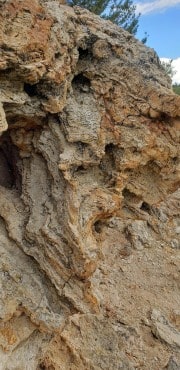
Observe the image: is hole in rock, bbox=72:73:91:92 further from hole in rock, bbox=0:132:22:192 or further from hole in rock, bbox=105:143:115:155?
hole in rock, bbox=0:132:22:192

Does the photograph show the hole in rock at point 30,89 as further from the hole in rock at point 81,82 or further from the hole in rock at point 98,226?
the hole in rock at point 98,226

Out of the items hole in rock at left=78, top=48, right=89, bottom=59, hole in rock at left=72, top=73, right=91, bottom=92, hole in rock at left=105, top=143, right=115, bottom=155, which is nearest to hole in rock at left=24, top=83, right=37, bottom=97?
hole in rock at left=72, top=73, right=91, bottom=92

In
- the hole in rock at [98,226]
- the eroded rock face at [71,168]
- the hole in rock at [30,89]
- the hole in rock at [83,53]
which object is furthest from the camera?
the hole in rock at [98,226]

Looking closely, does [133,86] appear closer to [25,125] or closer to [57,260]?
[25,125]

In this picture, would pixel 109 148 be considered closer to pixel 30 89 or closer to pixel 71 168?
pixel 71 168

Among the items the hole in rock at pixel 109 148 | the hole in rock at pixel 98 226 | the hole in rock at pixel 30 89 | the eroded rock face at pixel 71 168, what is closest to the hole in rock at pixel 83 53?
the eroded rock face at pixel 71 168

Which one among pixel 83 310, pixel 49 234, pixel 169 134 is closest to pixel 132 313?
pixel 83 310
